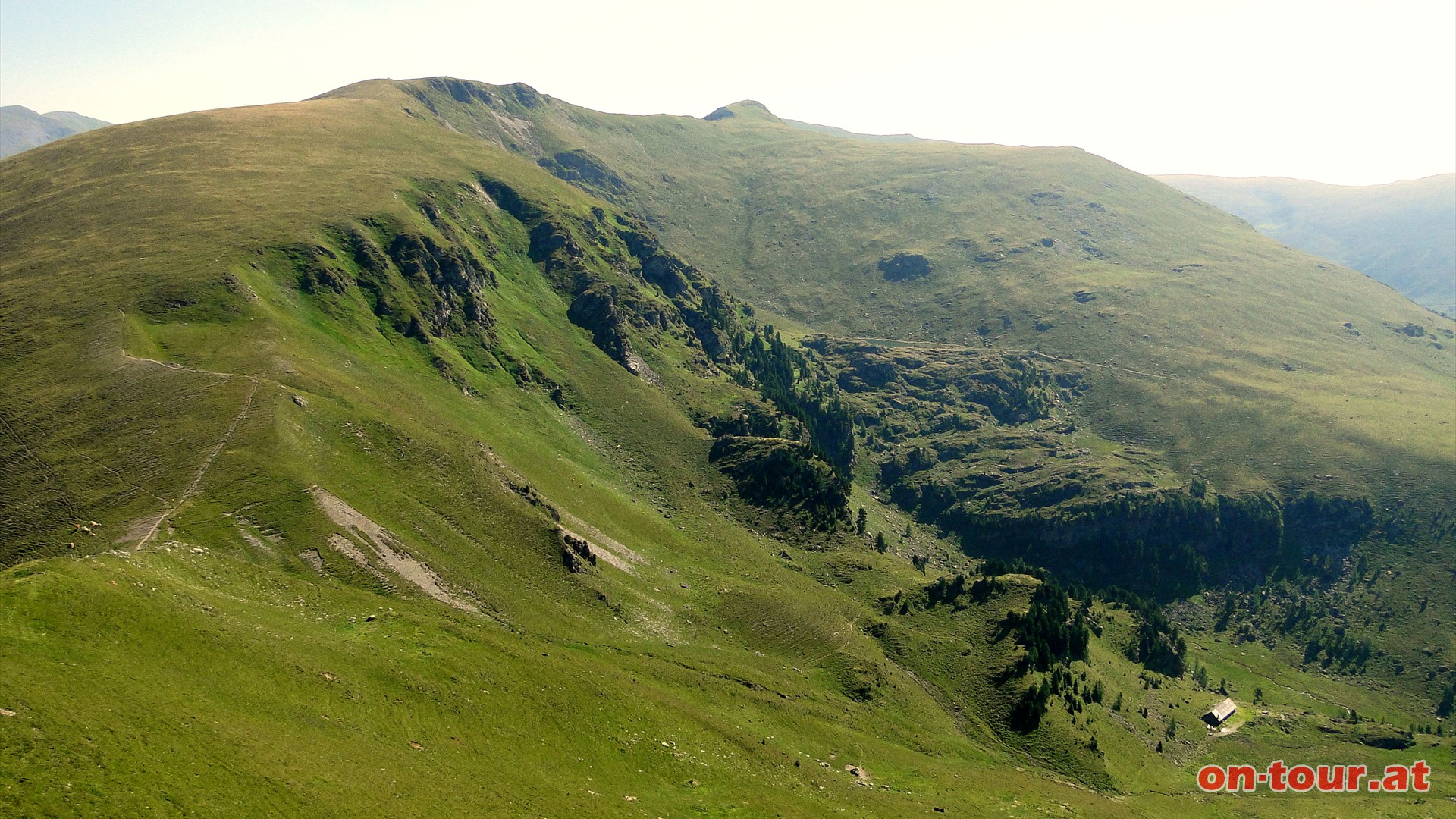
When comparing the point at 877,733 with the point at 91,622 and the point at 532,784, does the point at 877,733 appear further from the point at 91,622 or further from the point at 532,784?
the point at 91,622

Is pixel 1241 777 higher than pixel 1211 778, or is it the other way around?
pixel 1211 778

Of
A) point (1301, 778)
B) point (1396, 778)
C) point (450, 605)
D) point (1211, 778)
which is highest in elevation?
point (450, 605)

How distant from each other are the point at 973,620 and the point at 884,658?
23.1m

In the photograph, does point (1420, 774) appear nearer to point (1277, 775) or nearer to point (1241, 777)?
point (1277, 775)

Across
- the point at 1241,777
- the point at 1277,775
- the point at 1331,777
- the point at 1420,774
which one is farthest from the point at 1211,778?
the point at 1420,774

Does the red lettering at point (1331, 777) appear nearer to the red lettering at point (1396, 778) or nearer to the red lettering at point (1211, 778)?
the red lettering at point (1396, 778)

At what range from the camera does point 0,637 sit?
4991 centimetres

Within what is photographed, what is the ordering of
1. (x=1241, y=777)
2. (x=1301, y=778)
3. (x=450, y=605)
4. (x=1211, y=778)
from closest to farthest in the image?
(x=450, y=605)
(x=1211, y=778)
(x=1241, y=777)
(x=1301, y=778)

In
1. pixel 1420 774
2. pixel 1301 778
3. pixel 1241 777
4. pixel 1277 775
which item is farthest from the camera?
pixel 1420 774

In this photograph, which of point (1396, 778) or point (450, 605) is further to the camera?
point (1396, 778)

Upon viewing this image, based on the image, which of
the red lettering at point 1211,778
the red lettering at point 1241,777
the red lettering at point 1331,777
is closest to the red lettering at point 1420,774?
the red lettering at point 1331,777

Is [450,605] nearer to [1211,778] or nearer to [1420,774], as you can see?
[1211,778]

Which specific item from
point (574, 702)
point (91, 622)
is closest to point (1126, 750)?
point (574, 702)

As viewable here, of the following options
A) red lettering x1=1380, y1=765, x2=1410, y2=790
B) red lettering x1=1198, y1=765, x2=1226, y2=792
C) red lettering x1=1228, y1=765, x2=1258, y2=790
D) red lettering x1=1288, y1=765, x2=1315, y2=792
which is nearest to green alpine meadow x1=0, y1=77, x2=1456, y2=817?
red lettering x1=1198, y1=765, x2=1226, y2=792
